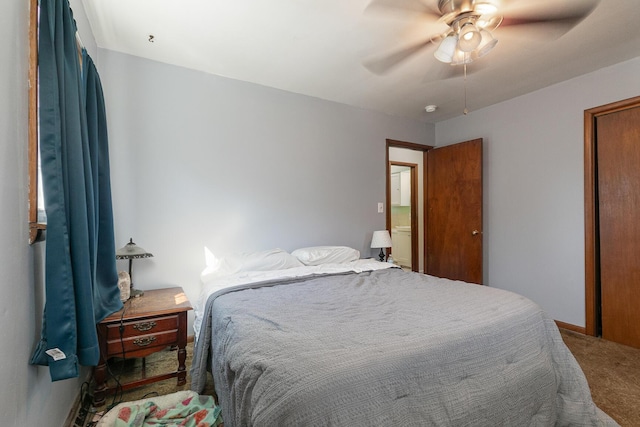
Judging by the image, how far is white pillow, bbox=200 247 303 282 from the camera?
2494 mm

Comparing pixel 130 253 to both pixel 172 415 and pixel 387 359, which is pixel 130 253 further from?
pixel 387 359

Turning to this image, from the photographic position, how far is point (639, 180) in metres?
2.55

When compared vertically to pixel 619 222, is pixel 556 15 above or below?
above

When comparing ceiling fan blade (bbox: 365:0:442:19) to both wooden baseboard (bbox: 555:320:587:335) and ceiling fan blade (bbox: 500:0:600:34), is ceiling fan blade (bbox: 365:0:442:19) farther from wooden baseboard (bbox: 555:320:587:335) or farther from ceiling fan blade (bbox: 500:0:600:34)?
wooden baseboard (bbox: 555:320:587:335)

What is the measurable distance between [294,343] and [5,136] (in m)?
1.19

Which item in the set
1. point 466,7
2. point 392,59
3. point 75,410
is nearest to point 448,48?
point 466,7

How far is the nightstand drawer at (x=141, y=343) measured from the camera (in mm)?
1823

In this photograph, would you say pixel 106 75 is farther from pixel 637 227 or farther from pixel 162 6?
pixel 637 227

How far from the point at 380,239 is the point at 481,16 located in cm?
222

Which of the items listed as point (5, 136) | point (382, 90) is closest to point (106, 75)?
point (5, 136)

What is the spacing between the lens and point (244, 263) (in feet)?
8.21

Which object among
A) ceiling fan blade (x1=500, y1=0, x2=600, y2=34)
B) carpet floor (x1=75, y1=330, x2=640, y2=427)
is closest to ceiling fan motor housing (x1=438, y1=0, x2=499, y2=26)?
ceiling fan blade (x1=500, y1=0, x2=600, y2=34)

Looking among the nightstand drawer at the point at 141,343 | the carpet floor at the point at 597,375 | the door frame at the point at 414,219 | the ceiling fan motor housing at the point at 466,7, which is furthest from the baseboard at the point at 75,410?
the door frame at the point at 414,219

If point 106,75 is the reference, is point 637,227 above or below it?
below
